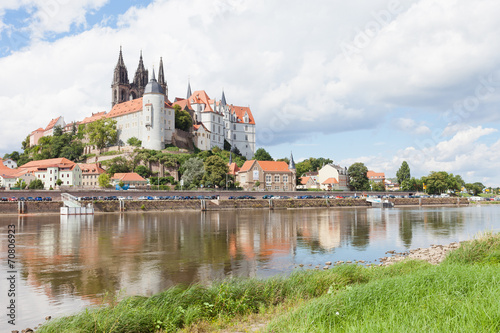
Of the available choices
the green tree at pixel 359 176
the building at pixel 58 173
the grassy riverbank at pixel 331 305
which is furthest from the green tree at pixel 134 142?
the grassy riverbank at pixel 331 305

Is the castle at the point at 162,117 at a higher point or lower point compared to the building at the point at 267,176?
higher

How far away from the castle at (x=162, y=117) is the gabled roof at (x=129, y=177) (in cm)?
1522

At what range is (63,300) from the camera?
13805mm

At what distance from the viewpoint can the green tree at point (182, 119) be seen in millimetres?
114750

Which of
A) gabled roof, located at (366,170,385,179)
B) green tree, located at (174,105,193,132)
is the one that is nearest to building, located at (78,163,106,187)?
green tree, located at (174,105,193,132)

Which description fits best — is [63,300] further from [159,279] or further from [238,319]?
[238,319]

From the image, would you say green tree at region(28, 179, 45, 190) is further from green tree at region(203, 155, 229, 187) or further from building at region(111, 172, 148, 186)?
green tree at region(203, 155, 229, 187)

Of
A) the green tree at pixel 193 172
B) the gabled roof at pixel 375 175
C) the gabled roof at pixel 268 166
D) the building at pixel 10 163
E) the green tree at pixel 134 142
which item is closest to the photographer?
the green tree at pixel 193 172

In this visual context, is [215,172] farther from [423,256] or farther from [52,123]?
[52,123]

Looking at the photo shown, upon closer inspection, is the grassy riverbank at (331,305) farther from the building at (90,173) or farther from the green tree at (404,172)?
the green tree at (404,172)

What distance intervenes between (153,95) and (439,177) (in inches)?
3300

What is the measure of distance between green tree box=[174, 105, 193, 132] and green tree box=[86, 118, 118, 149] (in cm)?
1761

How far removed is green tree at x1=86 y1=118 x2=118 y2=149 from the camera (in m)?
109

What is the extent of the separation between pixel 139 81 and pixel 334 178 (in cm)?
7825
